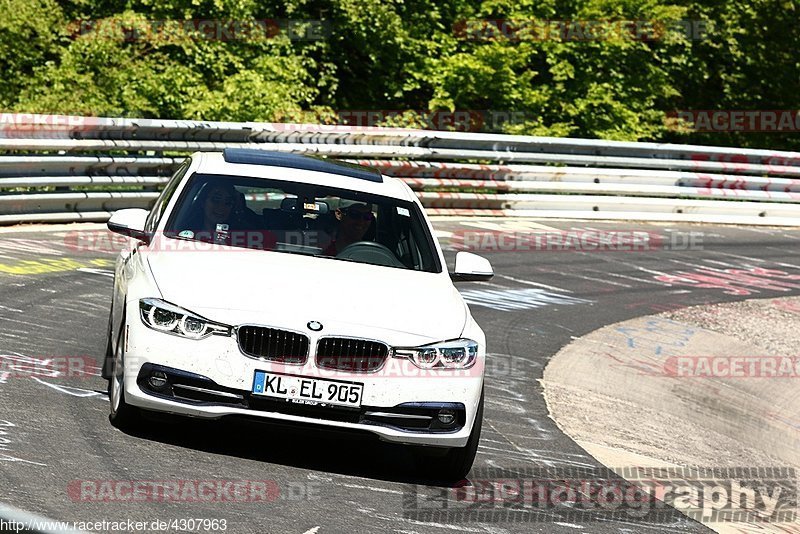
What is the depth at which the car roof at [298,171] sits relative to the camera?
8.23 metres

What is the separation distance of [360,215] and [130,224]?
1.36m

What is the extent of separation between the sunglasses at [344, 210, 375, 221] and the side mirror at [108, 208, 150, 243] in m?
1.20

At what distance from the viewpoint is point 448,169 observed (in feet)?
66.9

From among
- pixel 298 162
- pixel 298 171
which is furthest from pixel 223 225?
pixel 298 162

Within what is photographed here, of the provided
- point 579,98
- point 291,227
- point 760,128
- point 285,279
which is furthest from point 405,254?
point 760,128

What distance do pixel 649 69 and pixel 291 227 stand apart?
73.0 ft

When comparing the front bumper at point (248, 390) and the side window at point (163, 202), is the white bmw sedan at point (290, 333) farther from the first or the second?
the side window at point (163, 202)

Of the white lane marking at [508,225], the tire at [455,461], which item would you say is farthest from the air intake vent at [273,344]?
the white lane marking at [508,225]

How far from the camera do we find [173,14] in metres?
24.5

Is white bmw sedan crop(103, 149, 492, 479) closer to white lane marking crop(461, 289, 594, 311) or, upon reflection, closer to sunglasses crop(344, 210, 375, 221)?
sunglasses crop(344, 210, 375, 221)

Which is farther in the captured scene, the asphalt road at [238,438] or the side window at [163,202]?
the side window at [163,202]

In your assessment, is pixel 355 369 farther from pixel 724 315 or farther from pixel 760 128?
pixel 760 128

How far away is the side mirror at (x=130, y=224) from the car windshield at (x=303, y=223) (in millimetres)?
172

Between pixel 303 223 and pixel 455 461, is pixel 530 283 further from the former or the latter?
pixel 455 461
